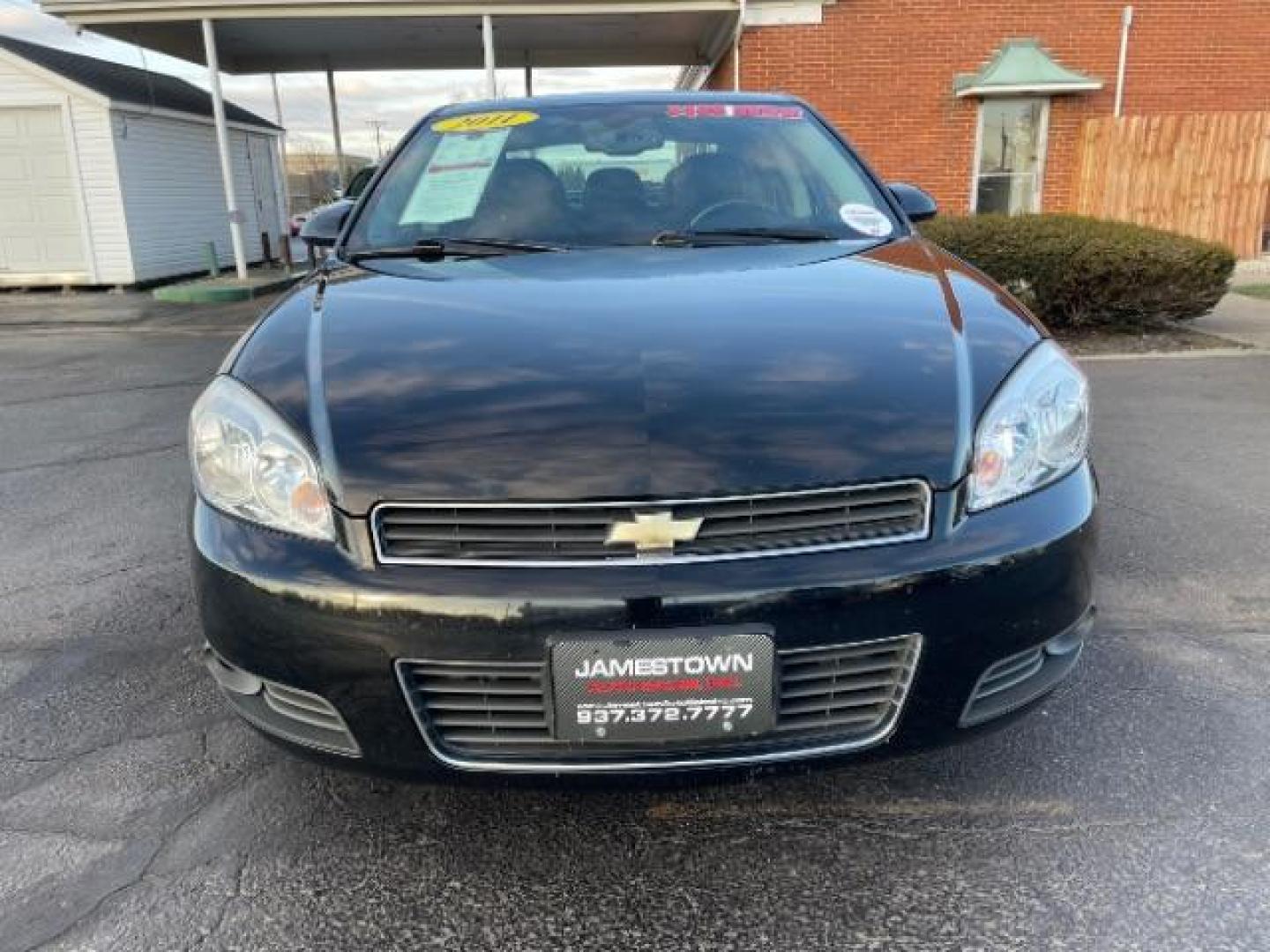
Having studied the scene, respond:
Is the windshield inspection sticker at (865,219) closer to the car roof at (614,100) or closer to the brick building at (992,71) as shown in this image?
the car roof at (614,100)

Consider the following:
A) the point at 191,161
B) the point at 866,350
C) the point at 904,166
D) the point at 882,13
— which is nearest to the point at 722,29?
the point at 882,13

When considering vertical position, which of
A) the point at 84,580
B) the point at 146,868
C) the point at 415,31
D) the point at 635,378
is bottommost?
the point at 84,580

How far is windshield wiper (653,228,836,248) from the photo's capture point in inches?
108

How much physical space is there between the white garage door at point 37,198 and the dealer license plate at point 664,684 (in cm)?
1480

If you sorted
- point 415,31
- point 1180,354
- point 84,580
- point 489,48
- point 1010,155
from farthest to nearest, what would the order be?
1. point 1010,155
2. point 415,31
3. point 489,48
4. point 1180,354
5. point 84,580

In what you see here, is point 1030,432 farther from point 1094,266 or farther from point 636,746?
point 1094,266

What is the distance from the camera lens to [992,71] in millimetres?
12008

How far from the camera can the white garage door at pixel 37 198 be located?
44.2ft

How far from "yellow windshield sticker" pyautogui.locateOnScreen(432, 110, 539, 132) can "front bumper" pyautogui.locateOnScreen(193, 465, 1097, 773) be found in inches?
75.4

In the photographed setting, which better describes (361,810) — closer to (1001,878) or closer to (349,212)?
(1001,878)

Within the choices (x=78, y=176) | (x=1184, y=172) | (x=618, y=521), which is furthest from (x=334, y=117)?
(x=618, y=521)

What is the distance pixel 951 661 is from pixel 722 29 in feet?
40.4

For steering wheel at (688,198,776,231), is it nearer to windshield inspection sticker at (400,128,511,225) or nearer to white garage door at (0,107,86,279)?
windshield inspection sticker at (400,128,511,225)

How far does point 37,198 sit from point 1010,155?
43.5ft
